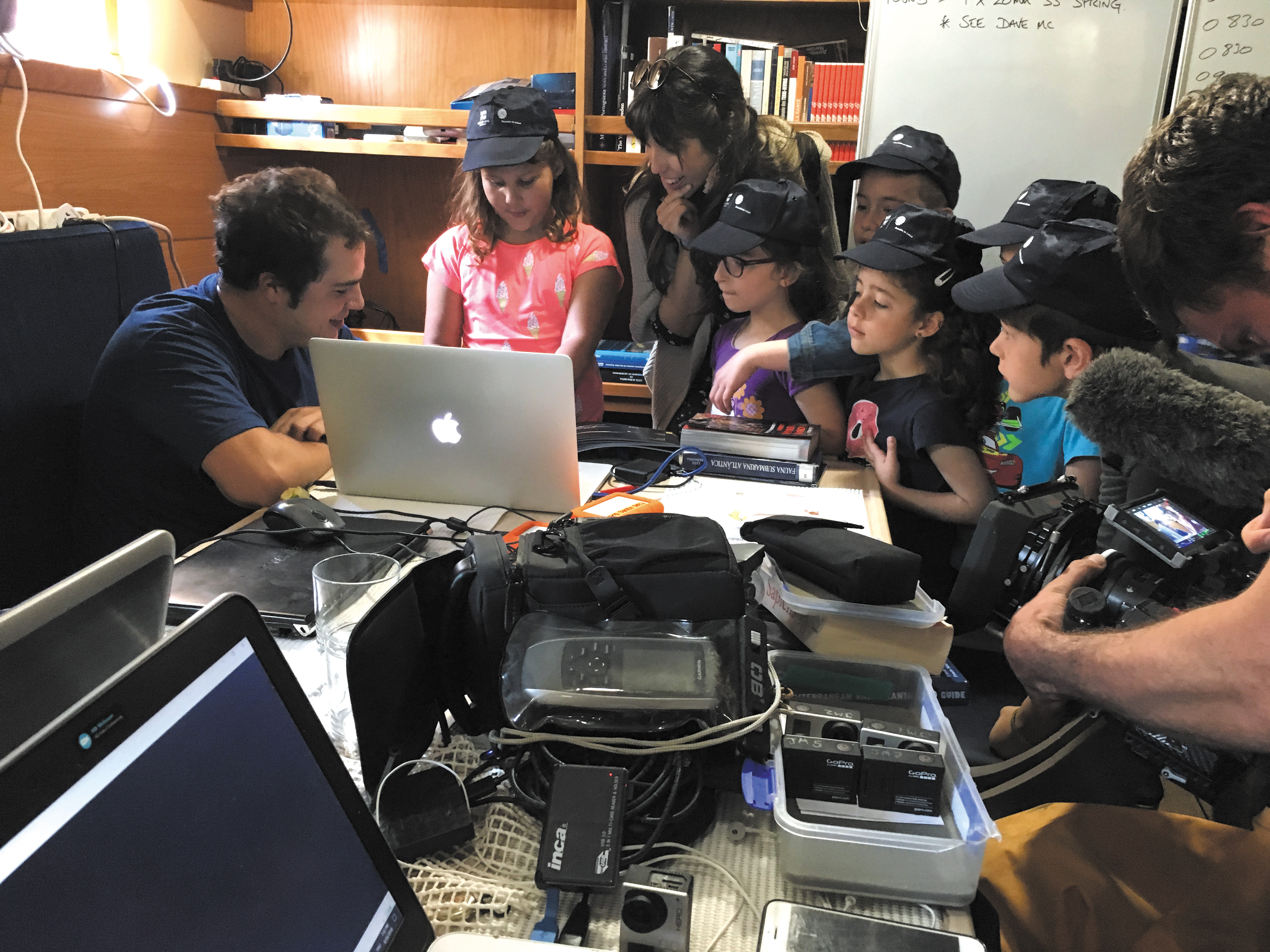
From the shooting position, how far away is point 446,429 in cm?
135

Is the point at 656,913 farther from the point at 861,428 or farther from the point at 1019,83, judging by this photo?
the point at 1019,83

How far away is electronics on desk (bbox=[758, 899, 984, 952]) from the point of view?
620 millimetres

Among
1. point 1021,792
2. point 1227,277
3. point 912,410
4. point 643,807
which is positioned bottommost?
point 1021,792

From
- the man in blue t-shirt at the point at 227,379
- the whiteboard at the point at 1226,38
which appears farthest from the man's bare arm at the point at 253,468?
the whiteboard at the point at 1226,38

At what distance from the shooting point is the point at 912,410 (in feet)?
5.69

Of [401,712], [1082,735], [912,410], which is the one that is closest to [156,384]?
[401,712]

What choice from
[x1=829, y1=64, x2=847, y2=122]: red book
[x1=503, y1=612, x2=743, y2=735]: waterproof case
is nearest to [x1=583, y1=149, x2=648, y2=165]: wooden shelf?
[x1=829, y1=64, x2=847, y2=122]: red book

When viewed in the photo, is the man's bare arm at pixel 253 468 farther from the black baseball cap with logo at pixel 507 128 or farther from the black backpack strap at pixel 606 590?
the black baseball cap with logo at pixel 507 128

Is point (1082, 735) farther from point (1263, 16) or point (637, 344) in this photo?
point (1263, 16)

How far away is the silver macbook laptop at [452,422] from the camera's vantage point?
128 cm

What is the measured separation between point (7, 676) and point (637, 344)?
8.90 feet

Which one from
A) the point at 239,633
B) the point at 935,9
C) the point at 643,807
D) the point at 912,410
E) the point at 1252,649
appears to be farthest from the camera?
the point at 935,9

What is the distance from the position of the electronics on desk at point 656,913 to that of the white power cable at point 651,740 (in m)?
Answer: 0.12

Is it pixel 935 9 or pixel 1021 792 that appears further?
pixel 935 9
